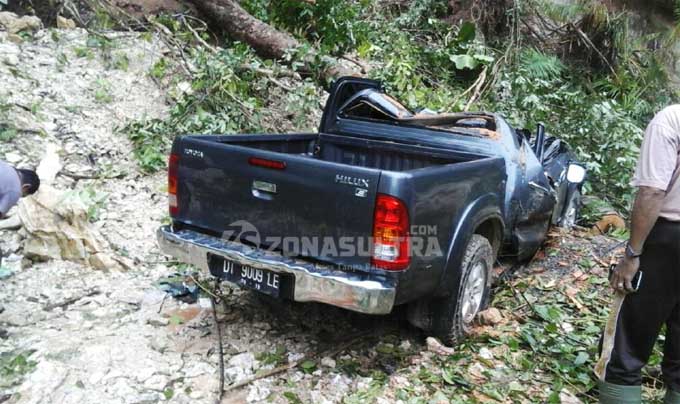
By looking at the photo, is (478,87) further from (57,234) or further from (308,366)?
(308,366)

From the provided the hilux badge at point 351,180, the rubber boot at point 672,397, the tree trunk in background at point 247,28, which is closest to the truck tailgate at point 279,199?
the hilux badge at point 351,180

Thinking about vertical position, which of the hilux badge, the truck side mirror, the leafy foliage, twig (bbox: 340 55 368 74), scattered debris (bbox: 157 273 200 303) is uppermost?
the leafy foliage

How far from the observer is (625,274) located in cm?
311

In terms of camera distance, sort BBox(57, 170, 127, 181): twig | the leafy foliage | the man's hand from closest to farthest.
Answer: the man's hand, BBox(57, 170, 127, 181): twig, the leafy foliage

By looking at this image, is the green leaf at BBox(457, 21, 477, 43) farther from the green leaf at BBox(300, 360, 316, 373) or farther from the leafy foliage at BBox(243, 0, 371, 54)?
the green leaf at BBox(300, 360, 316, 373)

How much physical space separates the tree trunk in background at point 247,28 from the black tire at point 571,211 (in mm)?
4567

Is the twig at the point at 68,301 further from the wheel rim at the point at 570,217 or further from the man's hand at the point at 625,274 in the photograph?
the wheel rim at the point at 570,217

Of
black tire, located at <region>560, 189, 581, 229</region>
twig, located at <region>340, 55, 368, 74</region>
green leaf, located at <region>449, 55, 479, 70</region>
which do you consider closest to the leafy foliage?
twig, located at <region>340, 55, 368, 74</region>

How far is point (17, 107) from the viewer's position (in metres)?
6.72

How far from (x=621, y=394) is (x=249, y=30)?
767 centimetres

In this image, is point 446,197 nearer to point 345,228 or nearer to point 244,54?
point 345,228

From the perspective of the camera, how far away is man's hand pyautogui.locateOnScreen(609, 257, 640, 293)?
3082mm

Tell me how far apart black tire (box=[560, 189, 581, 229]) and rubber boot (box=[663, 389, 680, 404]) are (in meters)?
3.23

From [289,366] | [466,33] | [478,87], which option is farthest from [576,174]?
[466,33]
